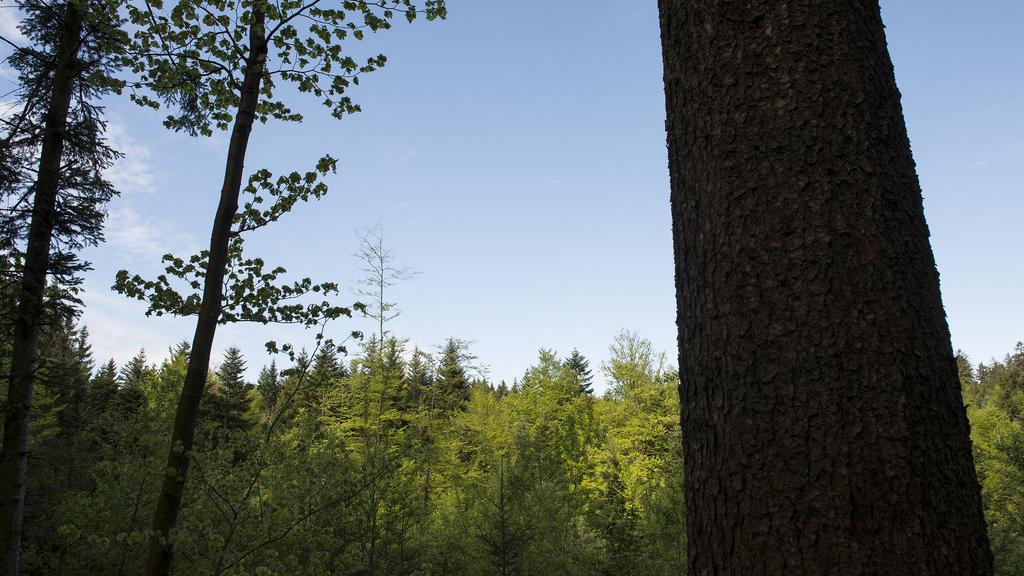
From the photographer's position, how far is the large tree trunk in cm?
133

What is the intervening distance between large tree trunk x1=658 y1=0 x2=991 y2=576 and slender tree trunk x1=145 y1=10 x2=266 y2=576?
3.85 metres

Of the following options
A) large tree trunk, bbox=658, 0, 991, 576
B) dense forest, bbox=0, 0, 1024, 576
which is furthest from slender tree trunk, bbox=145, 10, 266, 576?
large tree trunk, bbox=658, 0, 991, 576

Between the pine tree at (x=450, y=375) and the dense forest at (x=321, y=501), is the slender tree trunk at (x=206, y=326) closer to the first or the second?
the dense forest at (x=321, y=501)

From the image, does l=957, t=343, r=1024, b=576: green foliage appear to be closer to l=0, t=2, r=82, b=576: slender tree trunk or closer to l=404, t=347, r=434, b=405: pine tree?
l=0, t=2, r=82, b=576: slender tree trunk

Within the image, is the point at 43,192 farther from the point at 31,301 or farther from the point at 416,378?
the point at 416,378

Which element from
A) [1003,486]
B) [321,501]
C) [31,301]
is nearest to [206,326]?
[321,501]

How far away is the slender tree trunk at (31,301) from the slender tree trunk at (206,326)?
4.06 m

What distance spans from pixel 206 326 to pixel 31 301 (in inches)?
203

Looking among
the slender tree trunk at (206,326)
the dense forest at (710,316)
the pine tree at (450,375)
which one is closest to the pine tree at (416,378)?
the pine tree at (450,375)

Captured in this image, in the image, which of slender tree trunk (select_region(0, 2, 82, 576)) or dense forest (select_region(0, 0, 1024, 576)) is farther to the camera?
slender tree trunk (select_region(0, 2, 82, 576))

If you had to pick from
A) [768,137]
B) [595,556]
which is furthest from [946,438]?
[595,556]

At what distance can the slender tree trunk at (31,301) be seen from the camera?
744 cm

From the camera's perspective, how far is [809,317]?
4.70ft

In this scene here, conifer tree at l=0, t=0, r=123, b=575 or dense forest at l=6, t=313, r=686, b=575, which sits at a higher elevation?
conifer tree at l=0, t=0, r=123, b=575
